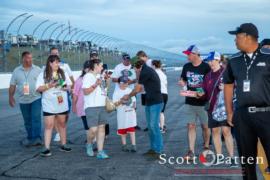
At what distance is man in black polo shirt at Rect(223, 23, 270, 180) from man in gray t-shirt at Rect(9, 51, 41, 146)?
17.3ft

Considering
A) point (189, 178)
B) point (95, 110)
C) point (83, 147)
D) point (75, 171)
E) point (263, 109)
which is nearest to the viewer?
point (263, 109)

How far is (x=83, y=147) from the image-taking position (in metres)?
9.38

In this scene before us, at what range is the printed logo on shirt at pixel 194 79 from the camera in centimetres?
780

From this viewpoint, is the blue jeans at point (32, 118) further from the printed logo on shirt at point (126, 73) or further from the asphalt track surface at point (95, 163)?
the printed logo on shirt at point (126, 73)

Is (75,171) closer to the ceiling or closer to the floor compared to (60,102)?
closer to the floor

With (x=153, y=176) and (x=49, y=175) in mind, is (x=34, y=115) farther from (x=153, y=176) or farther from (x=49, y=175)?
(x=153, y=176)

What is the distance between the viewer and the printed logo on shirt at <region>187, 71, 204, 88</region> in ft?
25.6

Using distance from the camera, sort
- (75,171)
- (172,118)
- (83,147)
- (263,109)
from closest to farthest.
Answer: (263,109) < (75,171) < (83,147) < (172,118)

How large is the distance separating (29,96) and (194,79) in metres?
3.56

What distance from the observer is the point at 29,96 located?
9688 mm

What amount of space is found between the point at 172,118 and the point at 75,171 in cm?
711

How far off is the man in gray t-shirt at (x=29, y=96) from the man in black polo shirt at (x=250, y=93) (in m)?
5.29

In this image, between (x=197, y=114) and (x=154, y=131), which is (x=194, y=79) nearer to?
(x=197, y=114)

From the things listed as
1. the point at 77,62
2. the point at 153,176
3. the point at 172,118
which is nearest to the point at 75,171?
the point at 153,176
